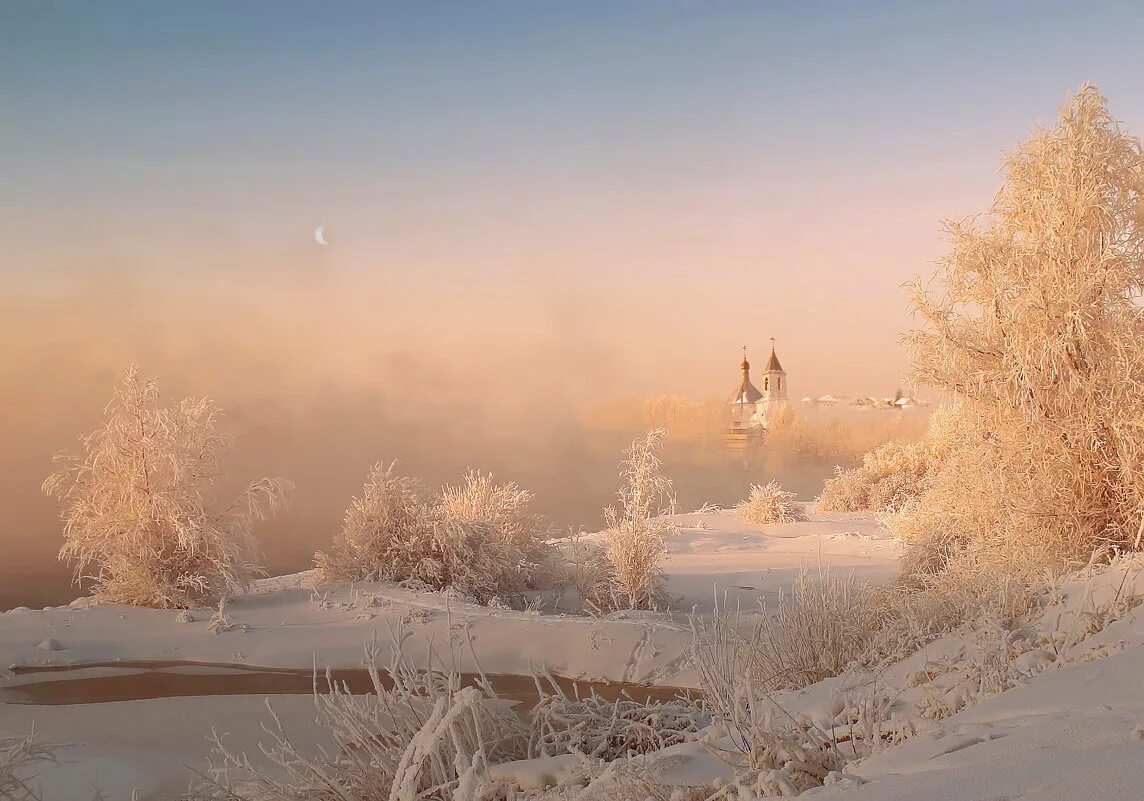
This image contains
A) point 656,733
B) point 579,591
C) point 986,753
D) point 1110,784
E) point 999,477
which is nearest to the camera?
point 1110,784

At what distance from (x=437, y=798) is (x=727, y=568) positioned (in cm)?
1029

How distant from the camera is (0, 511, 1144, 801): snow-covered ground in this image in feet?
6.36

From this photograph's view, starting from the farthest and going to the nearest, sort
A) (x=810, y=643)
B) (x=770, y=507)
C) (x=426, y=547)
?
(x=770, y=507) < (x=426, y=547) < (x=810, y=643)

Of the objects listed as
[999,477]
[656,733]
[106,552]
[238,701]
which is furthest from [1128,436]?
[106,552]

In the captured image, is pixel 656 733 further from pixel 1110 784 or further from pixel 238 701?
pixel 238 701

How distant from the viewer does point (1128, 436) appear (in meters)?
6.54

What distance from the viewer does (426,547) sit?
10438 millimetres

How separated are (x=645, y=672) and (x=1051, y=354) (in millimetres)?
4161

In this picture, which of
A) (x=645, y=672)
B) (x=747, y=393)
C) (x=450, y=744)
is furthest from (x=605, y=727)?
(x=747, y=393)

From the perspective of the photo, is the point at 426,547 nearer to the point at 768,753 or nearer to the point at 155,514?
the point at 155,514

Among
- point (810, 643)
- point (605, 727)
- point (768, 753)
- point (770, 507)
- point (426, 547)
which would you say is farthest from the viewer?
point (770, 507)

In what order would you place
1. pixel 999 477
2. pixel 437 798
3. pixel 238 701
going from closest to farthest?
pixel 437 798 < pixel 238 701 < pixel 999 477

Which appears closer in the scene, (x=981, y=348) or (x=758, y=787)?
(x=758, y=787)

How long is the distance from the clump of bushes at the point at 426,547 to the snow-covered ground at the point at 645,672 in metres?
0.59
